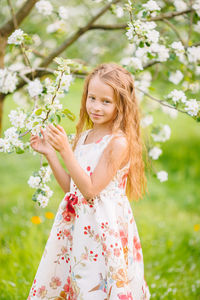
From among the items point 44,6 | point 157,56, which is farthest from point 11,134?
point 157,56

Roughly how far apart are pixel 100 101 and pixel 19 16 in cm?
106

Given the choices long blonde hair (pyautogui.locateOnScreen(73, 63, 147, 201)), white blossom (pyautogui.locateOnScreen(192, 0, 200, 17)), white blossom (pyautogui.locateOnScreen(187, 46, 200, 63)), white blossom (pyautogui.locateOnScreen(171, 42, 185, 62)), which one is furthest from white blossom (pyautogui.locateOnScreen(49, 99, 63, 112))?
white blossom (pyautogui.locateOnScreen(192, 0, 200, 17))

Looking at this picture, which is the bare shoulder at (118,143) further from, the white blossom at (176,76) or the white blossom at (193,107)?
the white blossom at (176,76)

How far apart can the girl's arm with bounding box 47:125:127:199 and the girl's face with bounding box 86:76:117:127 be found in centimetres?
15

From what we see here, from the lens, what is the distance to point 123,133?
6.26 feet

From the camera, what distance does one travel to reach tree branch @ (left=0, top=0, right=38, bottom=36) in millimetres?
2441

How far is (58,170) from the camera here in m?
2.02

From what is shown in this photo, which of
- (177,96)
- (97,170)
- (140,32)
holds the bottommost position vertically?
(97,170)

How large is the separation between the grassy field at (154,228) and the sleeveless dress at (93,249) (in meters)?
0.60

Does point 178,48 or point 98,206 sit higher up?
point 178,48

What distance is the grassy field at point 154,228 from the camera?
2781 millimetres

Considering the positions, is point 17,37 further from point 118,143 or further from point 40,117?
point 118,143

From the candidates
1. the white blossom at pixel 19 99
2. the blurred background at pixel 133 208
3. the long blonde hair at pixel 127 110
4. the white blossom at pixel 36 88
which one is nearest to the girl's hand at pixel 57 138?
the long blonde hair at pixel 127 110

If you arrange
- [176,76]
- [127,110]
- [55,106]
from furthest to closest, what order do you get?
[176,76], [127,110], [55,106]
